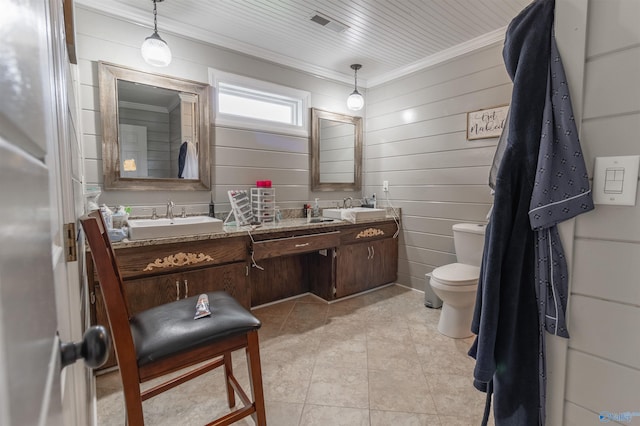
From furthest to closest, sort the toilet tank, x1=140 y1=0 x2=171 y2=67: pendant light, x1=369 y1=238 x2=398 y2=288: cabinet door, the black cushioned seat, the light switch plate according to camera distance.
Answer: x1=369 y1=238 x2=398 y2=288: cabinet door → the toilet tank → x1=140 y1=0 x2=171 y2=67: pendant light → the black cushioned seat → the light switch plate

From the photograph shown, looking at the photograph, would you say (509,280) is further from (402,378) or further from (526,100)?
(402,378)

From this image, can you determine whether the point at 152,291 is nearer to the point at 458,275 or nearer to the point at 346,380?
the point at 346,380

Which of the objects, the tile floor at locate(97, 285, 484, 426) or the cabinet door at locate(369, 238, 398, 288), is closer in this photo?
the tile floor at locate(97, 285, 484, 426)

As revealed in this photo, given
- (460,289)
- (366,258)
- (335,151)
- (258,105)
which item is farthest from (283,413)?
(335,151)

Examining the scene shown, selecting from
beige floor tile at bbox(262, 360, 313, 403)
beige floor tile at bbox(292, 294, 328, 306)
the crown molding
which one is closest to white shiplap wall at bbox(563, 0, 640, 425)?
beige floor tile at bbox(262, 360, 313, 403)

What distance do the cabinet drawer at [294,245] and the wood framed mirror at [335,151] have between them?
756mm

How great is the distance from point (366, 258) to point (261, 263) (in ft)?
3.49

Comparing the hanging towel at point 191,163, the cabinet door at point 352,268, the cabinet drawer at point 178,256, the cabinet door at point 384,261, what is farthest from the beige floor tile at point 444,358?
the hanging towel at point 191,163

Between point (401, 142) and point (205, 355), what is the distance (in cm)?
285

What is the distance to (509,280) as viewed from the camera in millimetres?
913

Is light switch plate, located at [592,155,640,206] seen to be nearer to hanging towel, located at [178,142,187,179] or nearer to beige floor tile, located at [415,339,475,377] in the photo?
beige floor tile, located at [415,339,475,377]

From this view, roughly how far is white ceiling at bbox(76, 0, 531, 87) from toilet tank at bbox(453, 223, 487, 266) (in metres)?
1.60

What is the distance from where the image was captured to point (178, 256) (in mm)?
2020

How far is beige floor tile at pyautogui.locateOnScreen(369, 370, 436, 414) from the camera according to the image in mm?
1630
